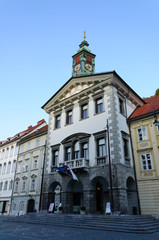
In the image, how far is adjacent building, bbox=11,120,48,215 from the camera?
29812 mm

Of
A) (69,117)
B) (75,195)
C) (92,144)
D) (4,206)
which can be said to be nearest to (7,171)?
(4,206)

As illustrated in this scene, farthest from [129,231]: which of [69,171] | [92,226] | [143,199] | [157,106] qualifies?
[157,106]

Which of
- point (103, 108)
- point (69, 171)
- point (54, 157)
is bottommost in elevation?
point (69, 171)

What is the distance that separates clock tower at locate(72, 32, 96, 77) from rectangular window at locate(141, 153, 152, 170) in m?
14.9

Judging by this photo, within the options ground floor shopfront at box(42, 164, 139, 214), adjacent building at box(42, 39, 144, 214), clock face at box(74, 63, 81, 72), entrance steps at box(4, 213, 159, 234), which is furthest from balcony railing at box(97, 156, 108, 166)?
clock face at box(74, 63, 81, 72)

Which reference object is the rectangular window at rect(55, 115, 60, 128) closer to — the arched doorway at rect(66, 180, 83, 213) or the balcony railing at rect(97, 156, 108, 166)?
the arched doorway at rect(66, 180, 83, 213)

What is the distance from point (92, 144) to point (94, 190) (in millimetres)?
4898

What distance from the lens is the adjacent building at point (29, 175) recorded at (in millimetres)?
29812

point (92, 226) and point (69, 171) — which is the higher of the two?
point (69, 171)

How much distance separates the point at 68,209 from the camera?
70.7ft

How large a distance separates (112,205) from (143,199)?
13.4ft

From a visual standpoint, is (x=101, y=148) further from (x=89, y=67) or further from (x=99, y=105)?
(x=89, y=67)

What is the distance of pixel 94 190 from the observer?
20.2m

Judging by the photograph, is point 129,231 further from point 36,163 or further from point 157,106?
point 36,163
